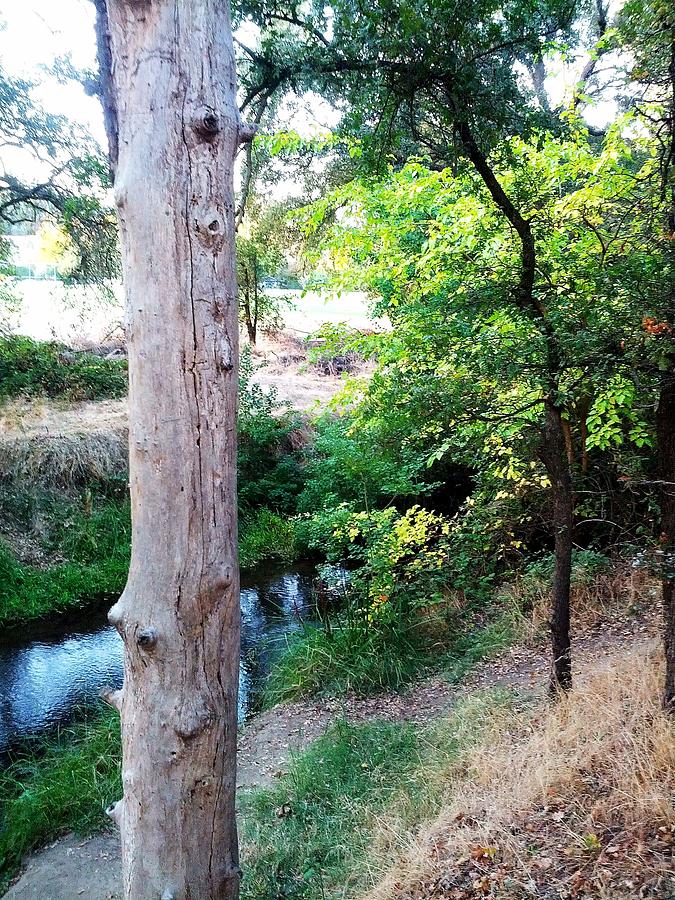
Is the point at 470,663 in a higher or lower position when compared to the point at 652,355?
lower

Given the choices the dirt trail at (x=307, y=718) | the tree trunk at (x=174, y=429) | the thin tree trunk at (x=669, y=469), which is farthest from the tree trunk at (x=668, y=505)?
the tree trunk at (x=174, y=429)

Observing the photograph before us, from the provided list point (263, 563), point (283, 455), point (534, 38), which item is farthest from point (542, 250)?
point (283, 455)

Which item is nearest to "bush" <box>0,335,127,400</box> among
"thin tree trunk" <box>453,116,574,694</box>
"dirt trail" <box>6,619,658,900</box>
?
"dirt trail" <box>6,619,658,900</box>

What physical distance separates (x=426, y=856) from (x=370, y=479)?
238 inches

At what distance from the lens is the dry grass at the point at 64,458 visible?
11992 mm

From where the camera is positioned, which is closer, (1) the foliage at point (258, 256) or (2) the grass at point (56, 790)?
(2) the grass at point (56, 790)

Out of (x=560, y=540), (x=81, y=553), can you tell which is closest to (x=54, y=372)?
(x=81, y=553)

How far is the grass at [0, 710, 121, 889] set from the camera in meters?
5.21

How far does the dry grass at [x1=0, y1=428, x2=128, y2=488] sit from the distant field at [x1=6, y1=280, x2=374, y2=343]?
2.44 metres

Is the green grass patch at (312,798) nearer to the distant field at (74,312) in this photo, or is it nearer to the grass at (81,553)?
the grass at (81,553)

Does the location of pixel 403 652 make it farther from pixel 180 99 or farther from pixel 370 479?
pixel 180 99

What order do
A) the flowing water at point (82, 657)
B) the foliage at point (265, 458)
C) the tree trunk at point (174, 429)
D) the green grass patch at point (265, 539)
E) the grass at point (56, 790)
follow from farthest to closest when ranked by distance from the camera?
the foliage at point (265, 458) → the green grass patch at point (265, 539) → the flowing water at point (82, 657) → the grass at point (56, 790) → the tree trunk at point (174, 429)

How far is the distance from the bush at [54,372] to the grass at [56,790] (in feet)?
29.4

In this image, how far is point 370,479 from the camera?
9141mm
